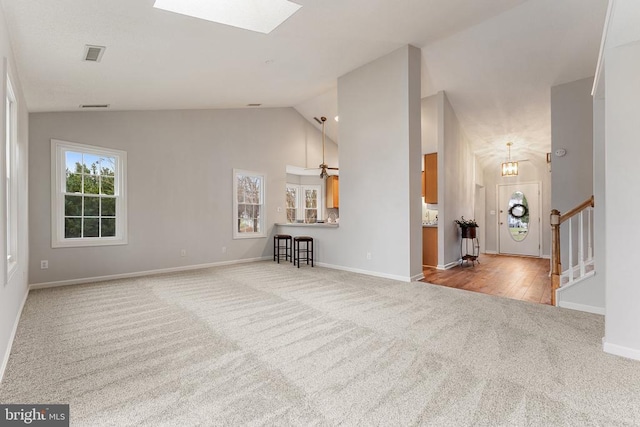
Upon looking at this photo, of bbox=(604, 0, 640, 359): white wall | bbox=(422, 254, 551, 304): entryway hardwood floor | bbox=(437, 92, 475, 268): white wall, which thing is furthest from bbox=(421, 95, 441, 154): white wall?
bbox=(604, 0, 640, 359): white wall

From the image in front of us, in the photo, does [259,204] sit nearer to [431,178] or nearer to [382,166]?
[382,166]

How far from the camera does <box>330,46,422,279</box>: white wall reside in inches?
187

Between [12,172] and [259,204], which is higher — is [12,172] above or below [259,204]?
above

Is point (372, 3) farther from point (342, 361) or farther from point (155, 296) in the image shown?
point (155, 296)

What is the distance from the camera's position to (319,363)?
2.13 m

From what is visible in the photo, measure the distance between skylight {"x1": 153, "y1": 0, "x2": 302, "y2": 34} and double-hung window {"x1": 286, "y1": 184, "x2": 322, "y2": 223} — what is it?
554 centimetres

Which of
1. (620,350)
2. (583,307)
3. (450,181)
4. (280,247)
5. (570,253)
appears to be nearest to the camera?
(620,350)

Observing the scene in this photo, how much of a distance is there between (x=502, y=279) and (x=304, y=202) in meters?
5.58

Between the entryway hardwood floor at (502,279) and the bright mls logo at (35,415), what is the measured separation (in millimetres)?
4232

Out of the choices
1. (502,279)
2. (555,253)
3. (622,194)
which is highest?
(622,194)

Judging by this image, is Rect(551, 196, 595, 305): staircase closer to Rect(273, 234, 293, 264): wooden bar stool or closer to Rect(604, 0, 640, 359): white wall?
Rect(604, 0, 640, 359): white wall

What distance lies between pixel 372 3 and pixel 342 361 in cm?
359

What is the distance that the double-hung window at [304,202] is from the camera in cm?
898

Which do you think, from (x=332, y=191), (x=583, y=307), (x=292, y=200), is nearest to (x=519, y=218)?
Result: (x=332, y=191)
